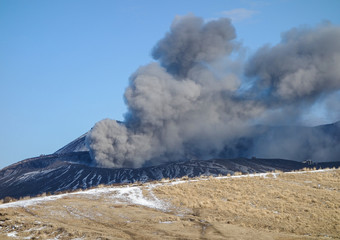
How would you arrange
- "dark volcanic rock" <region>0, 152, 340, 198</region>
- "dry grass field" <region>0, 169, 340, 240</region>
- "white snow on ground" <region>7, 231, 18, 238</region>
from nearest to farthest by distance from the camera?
"white snow on ground" <region>7, 231, 18, 238</region> → "dry grass field" <region>0, 169, 340, 240</region> → "dark volcanic rock" <region>0, 152, 340, 198</region>

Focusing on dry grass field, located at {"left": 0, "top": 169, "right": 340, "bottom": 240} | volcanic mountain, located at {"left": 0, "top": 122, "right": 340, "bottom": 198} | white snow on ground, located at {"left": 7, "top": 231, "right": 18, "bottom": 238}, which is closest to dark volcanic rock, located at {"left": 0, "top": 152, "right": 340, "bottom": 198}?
volcanic mountain, located at {"left": 0, "top": 122, "right": 340, "bottom": 198}

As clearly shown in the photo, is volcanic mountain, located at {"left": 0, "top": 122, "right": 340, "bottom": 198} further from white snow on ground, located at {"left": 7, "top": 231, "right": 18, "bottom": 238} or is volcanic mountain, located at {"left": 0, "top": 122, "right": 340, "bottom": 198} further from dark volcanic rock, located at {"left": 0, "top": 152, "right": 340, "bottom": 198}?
white snow on ground, located at {"left": 7, "top": 231, "right": 18, "bottom": 238}

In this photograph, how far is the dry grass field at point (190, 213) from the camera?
2117 centimetres

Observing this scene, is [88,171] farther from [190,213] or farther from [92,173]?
[190,213]

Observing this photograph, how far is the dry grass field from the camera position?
21.2 metres

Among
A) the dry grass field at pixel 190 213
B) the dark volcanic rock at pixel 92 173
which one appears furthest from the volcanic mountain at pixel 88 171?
the dry grass field at pixel 190 213

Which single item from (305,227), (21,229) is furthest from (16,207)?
(305,227)

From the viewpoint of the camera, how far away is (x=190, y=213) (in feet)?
89.7

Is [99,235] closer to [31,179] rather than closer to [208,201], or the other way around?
[208,201]

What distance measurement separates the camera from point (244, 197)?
3206cm

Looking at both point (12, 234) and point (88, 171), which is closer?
point (12, 234)

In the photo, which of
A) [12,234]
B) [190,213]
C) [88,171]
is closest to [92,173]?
[88,171]

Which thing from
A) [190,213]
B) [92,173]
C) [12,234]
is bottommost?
[190,213]

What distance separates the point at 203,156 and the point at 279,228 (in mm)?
125451
